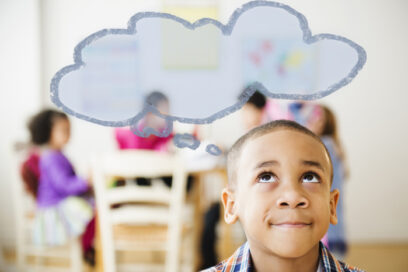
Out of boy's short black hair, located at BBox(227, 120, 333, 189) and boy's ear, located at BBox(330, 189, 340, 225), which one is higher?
boy's short black hair, located at BBox(227, 120, 333, 189)

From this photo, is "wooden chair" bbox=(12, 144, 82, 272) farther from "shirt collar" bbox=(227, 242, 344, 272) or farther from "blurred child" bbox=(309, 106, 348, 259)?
"shirt collar" bbox=(227, 242, 344, 272)

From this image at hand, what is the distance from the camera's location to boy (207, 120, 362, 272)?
352mm

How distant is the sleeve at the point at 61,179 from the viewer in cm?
146

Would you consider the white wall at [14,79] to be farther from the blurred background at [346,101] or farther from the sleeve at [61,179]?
the sleeve at [61,179]

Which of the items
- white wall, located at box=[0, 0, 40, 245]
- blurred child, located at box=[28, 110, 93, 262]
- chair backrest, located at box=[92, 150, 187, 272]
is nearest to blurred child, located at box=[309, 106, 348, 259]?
chair backrest, located at box=[92, 150, 187, 272]

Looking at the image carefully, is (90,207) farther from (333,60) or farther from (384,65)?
(384,65)

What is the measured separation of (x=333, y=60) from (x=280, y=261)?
0.18m

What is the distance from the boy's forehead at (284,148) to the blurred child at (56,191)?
1149mm

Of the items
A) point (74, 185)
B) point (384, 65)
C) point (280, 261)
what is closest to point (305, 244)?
point (280, 261)

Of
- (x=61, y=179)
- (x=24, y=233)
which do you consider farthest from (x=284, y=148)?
(x=24, y=233)

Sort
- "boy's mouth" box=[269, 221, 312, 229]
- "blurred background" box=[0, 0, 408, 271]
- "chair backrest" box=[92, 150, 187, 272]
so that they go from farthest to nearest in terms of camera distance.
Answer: "blurred background" box=[0, 0, 408, 271]
"chair backrest" box=[92, 150, 187, 272]
"boy's mouth" box=[269, 221, 312, 229]

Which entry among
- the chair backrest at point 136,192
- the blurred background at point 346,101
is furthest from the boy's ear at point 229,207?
the blurred background at point 346,101

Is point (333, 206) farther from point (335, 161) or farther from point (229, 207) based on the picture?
point (335, 161)

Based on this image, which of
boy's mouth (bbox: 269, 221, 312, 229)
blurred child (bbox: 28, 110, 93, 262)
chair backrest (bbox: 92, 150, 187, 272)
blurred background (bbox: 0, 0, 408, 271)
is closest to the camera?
boy's mouth (bbox: 269, 221, 312, 229)
